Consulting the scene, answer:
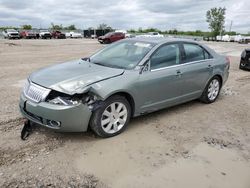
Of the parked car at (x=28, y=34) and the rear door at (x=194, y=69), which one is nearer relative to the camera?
the rear door at (x=194, y=69)

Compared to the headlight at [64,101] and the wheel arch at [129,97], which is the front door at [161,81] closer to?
the wheel arch at [129,97]

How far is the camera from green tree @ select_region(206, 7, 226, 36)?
62.8 metres

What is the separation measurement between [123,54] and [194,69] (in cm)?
146

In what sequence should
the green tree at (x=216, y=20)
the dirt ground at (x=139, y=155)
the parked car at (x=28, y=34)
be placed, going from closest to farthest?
1. the dirt ground at (x=139, y=155)
2. the parked car at (x=28, y=34)
3. the green tree at (x=216, y=20)

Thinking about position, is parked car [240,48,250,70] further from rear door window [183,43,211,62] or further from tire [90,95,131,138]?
tire [90,95,131,138]

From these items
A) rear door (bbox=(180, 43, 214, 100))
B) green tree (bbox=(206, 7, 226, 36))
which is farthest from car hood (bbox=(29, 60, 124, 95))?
green tree (bbox=(206, 7, 226, 36))

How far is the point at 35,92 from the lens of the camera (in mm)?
3777

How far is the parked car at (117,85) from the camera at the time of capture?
364 cm

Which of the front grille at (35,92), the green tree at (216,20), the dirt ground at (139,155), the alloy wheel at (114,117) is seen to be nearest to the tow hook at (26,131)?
the dirt ground at (139,155)

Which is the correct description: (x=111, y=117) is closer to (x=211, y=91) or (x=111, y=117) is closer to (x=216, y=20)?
(x=211, y=91)

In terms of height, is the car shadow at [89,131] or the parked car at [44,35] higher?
the car shadow at [89,131]

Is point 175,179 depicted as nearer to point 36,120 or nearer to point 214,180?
point 214,180

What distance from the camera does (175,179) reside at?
3066 mm

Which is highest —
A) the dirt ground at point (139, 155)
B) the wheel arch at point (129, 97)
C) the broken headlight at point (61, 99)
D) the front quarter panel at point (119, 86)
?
the front quarter panel at point (119, 86)
